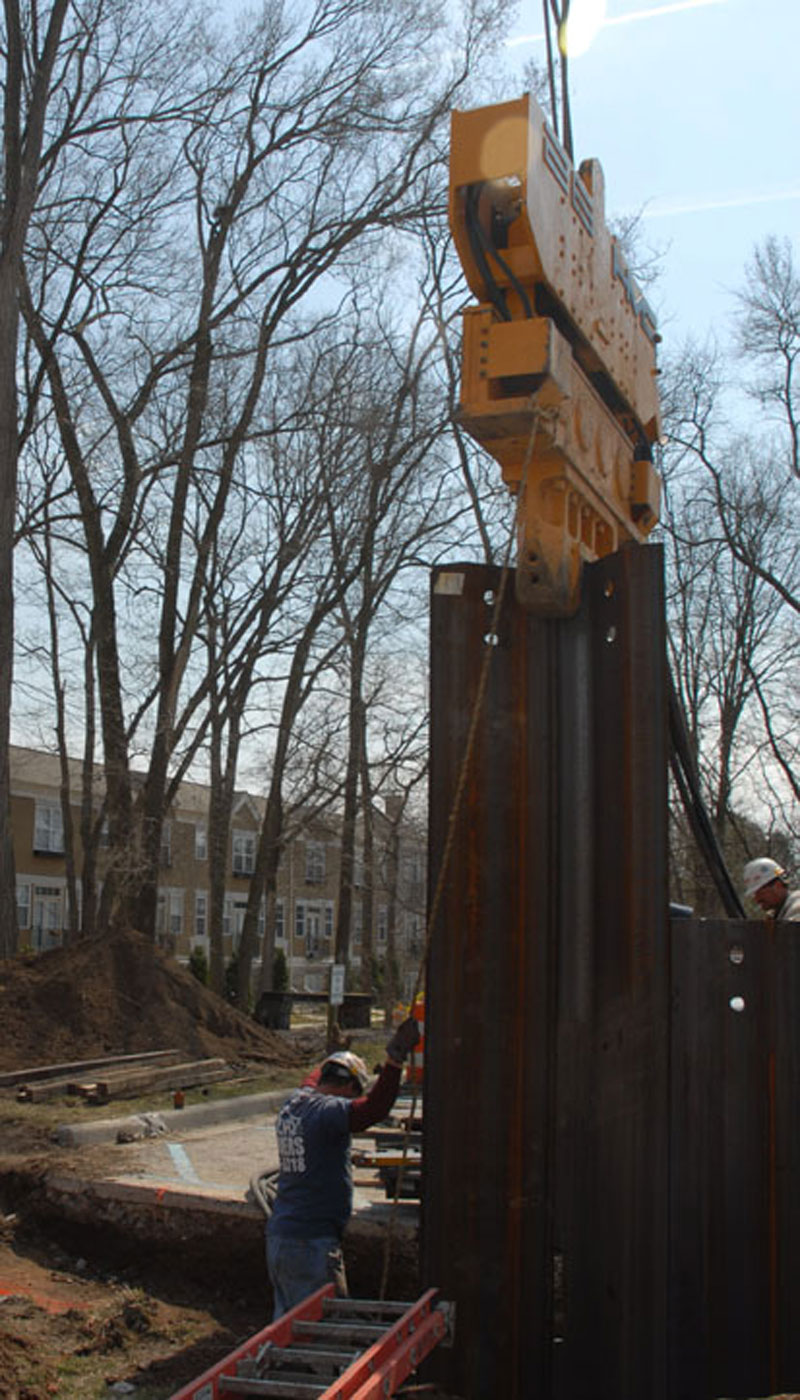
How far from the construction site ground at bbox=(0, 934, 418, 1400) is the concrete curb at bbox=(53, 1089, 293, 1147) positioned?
0.05 feet

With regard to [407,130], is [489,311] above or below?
below

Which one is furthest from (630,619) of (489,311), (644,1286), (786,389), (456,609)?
(786,389)

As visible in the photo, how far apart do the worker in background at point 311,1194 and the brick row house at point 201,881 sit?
91.7 feet

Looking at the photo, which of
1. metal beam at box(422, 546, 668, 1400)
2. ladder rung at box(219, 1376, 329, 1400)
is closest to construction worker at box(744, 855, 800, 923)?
metal beam at box(422, 546, 668, 1400)

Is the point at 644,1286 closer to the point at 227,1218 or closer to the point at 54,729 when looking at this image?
the point at 227,1218

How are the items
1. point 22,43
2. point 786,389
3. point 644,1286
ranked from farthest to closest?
point 786,389 < point 22,43 < point 644,1286

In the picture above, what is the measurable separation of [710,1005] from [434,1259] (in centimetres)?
127

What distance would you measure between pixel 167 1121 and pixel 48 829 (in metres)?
37.9

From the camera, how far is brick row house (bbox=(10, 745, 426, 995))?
41500mm

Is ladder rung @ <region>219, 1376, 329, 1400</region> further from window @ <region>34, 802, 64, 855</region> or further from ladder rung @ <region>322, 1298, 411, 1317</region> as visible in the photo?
window @ <region>34, 802, 64, 855</region>

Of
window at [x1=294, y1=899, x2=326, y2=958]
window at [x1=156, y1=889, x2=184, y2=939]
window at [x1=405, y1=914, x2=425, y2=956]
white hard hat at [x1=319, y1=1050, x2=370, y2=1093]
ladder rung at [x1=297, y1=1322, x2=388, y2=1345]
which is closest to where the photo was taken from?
ladder rung at [x1=297, y1=1322, x2=388, y2=1345]

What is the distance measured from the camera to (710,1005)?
4.12 metres

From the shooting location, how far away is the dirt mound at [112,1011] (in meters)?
14.6

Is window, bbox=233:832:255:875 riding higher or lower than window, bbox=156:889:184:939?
higher
